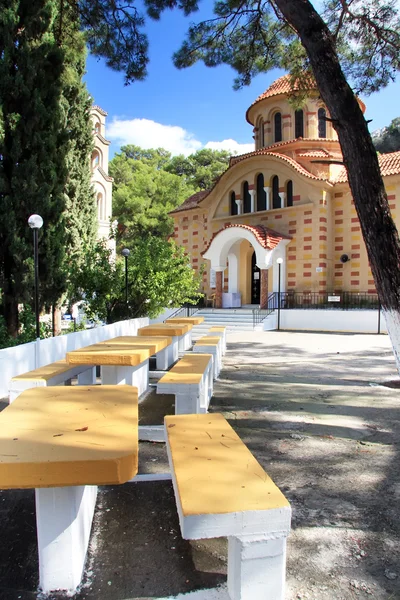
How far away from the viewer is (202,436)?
2.64 metres

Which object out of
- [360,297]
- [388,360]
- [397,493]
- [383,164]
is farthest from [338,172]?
[397,493]

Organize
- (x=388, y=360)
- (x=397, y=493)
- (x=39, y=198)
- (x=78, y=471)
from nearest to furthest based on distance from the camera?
(x=78, y=471) < (x=397, y=493) < (x=39, y=198) < (x=388, y=360)

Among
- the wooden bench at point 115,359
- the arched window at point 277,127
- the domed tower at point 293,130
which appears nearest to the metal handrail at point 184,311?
the domed tower at point 293,130

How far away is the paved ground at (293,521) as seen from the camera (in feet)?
7.51

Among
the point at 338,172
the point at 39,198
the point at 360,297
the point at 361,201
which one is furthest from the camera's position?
the point at 338,172

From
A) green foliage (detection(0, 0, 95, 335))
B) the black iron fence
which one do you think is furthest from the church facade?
green foliage (detection(0, 0, 95, 335))

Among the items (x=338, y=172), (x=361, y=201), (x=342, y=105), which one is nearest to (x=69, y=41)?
(x=342, y=105)

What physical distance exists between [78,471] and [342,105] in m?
4.31

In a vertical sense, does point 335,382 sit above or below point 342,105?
below

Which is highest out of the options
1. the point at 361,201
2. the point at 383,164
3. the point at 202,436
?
the point at 383,164

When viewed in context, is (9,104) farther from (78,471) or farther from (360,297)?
(360,297)

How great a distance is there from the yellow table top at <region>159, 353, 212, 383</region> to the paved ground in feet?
2.24

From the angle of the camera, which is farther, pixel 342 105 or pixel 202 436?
pixel 342 105

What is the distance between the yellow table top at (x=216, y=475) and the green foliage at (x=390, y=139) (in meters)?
46.6
